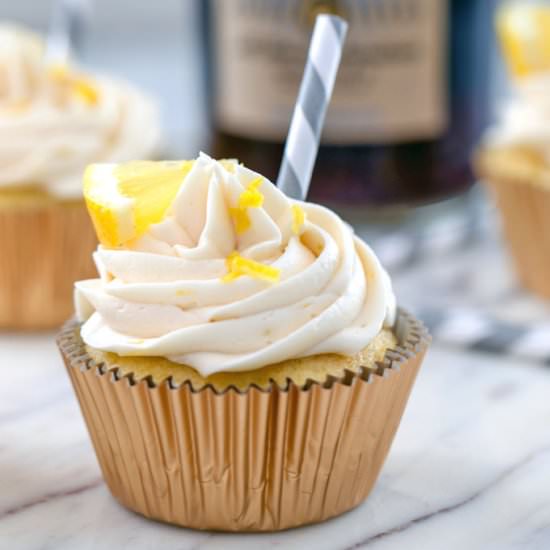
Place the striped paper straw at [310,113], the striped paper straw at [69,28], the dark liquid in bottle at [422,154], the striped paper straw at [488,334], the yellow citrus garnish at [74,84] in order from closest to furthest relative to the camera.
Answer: the striped paper straw at [310,113] → the striped paper straw at [488,334] → the yellow citrus garnish at [74,84] → the striped paper straw at [69,28] → the dark liquid in bottle at [422,154]

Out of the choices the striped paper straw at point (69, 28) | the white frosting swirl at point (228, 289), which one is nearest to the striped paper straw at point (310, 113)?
the white frosting swirl at point (228, 289)

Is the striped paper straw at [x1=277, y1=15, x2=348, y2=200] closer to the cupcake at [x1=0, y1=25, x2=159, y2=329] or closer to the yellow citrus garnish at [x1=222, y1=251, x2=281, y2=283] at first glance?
the yellow citrus garnish at [x1=222, y1=251, x2=281, y2=283]

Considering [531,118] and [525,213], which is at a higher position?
Result: [531,118]

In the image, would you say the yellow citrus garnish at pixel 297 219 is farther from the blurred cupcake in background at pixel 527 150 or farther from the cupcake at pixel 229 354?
the blurred cupcake in background at pixel 527 150

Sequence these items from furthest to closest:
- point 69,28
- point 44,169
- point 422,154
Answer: point 422,154 < point 69,28 < point 44,169

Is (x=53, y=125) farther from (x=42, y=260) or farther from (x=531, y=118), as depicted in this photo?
(x=531, y=118)

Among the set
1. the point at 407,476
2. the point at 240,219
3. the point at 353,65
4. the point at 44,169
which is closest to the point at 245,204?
the point at 240,219

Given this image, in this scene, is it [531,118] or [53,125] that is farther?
[531,118]
